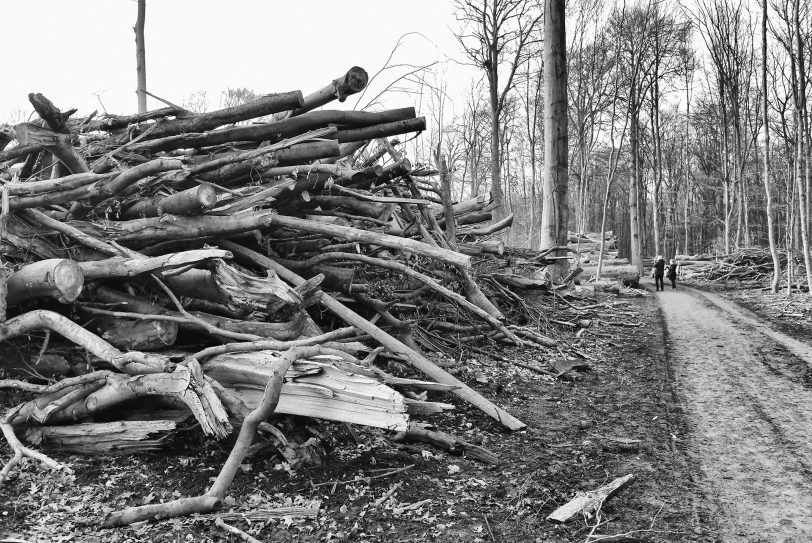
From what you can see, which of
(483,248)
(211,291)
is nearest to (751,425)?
(483,248)

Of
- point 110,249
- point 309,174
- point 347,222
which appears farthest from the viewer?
point 347,222

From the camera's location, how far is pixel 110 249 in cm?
424

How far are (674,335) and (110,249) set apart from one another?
8.97m

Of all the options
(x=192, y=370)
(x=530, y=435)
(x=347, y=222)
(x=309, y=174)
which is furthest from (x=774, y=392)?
(x=192, y=370)

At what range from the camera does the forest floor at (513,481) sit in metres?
2.79

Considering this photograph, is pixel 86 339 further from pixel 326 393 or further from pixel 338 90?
pixel 338 90

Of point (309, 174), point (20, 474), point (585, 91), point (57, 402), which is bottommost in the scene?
point (20, 474)

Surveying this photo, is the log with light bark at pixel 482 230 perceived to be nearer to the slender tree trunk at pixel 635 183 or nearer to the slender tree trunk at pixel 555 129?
the slender tree trunk at pixel 555 129

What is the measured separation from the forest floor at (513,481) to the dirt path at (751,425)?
0.02m

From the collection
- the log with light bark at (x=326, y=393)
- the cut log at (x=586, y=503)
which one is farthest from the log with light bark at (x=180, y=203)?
the cut log at (x=586, y=503)

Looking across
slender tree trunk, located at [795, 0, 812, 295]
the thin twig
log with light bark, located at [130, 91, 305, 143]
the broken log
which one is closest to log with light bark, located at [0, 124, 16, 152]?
log with light bark, located at [130, 91, 305, 143]

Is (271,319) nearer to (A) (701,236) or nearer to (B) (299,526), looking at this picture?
(B) (299,526)

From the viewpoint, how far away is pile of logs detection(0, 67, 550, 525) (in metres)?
3.34

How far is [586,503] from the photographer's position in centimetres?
312
